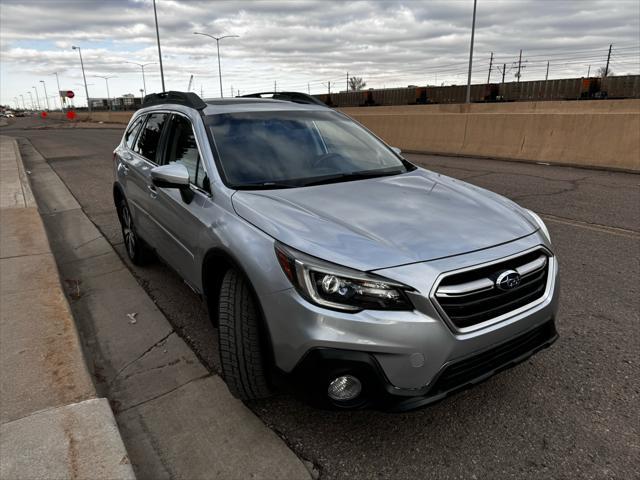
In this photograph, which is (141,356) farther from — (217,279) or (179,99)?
(179,99)

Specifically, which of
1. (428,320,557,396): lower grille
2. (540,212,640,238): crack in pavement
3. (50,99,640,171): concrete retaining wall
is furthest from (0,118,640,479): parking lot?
(50,99,640,171): concrete retaining wall

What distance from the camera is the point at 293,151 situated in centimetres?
338

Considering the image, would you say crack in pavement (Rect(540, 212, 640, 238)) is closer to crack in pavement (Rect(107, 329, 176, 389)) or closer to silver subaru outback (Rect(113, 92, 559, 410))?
silver subaru outback (Rect(113, 92, 559, 410))

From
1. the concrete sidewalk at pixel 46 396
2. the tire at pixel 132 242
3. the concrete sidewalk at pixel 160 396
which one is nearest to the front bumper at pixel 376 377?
the concrete sidewalk at pixel 160 396

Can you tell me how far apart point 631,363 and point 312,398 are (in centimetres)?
218

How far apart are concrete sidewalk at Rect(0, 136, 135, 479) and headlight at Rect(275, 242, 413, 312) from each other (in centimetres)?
116

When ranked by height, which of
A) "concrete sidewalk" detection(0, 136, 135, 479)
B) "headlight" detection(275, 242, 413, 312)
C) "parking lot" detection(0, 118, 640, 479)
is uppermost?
"headlight" detection(275, 242, 413, 312)

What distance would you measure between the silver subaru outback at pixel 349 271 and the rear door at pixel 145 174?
2.70ft

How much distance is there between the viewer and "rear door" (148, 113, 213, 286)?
3062 mm

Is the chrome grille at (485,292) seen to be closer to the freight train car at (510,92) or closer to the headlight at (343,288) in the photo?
the headlight at (343,288)

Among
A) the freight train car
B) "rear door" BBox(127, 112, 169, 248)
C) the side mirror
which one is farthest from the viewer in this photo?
the freight train car

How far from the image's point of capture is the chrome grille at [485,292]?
2115 mm

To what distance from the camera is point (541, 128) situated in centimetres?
1202

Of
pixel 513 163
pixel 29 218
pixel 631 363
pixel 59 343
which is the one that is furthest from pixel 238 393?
pixel 513 163
